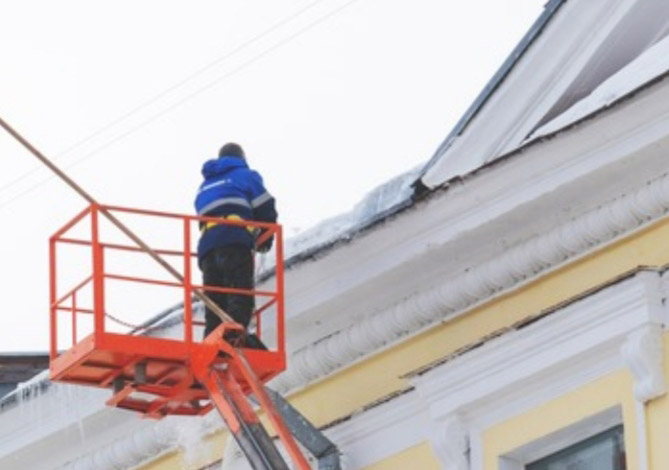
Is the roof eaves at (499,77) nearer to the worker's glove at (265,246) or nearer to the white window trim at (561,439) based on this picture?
the worker's glove at (265,246)

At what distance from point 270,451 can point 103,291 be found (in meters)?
1.25

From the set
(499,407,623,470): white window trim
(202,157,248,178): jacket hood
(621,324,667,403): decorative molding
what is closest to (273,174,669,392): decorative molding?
(621,324,667,403): decorative molding

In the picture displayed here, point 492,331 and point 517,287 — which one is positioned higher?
point 517,287

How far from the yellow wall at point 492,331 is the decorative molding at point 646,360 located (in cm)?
8

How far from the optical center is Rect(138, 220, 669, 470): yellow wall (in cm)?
1802

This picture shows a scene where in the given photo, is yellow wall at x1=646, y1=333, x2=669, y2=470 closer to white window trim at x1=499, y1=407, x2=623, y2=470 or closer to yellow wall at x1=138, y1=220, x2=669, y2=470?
yellow wall at x1=138, y1=220, x2=669, y2=470

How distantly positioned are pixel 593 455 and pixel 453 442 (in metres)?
0.92

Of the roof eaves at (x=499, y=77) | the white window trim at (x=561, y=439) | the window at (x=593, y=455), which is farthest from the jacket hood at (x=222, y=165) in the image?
the window at (x=593, y=455)

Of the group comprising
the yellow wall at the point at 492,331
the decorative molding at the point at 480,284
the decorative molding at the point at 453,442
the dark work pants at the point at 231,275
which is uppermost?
the dark work pants at the point at 231,275

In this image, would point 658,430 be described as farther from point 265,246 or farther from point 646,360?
point 265,246

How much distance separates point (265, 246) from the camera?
65.0 feet

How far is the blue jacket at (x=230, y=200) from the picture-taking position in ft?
64.2

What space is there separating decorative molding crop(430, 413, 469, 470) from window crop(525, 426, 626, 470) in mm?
458

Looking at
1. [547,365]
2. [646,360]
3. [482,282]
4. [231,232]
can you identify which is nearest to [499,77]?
[482,282]
